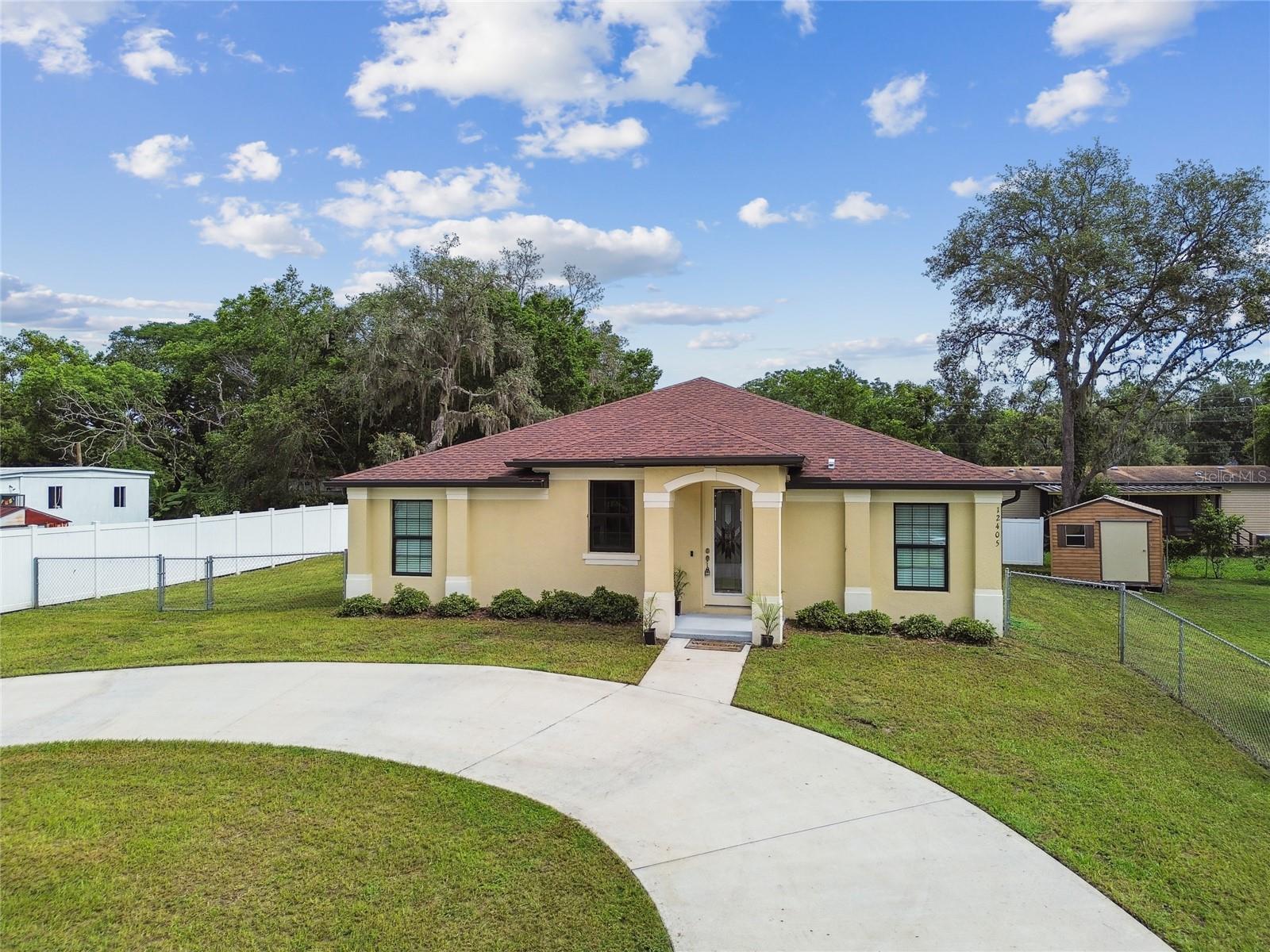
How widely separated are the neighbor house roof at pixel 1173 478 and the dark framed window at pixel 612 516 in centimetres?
2151

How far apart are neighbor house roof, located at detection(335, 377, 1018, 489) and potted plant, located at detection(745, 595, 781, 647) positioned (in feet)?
7.40

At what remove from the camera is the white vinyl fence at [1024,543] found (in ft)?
77.5

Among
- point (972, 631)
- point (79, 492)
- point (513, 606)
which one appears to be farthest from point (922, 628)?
point (79, 492)

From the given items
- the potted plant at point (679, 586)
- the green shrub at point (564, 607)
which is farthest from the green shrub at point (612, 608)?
the potted plant at point (679, 586)

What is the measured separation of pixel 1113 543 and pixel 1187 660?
1010 cm

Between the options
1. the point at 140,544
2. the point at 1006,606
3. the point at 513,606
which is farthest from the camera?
the point at 140,544

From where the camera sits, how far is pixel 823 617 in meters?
11.7

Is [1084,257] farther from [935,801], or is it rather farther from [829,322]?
[935,801]

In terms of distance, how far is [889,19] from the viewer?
46.0ft

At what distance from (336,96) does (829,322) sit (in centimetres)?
1715

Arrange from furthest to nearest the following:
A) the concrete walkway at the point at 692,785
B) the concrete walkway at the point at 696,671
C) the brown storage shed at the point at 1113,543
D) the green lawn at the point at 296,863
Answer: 1. the brown storage shed at the point at 1113,543
2. the concrete walkway at the point at 696,671
3. the concrete walkway at the point at 692,785
4. the green lawn at the point at 296,863

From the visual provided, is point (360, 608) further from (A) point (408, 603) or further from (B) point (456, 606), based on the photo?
(B) point (456, 606)

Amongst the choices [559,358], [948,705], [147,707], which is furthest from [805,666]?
[559,358]

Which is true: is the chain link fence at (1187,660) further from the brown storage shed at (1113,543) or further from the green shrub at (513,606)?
the green shrub at (513,606)
